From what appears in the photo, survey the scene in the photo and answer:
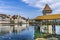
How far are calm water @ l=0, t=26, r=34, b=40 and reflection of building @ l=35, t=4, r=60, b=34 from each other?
20 centimetres

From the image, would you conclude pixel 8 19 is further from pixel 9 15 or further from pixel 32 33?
pixel 32 33

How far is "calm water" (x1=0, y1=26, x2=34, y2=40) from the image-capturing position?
2469 millimetres

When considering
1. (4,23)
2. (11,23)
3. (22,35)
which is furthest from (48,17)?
(4,23)

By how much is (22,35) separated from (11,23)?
28 cm

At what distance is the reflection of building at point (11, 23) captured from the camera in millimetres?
2475

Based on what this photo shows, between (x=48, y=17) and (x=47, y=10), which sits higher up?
(x=47, y=10)

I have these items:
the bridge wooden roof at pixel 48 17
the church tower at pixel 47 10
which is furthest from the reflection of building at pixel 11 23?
→ the church tower at pixel 47 10

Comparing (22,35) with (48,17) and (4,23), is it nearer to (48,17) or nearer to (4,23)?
(4,23)

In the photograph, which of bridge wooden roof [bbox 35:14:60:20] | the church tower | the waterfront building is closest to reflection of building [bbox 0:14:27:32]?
the waterfront building

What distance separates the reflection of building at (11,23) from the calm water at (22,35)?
8 cm

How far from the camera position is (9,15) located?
2.50 meters

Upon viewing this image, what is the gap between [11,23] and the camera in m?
2.51

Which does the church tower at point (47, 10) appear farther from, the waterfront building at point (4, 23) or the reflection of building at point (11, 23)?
the waterfront building at point (4, 23)

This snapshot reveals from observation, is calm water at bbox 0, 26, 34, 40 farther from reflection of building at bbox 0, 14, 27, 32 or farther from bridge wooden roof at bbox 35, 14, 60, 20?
bridge wooden roof at bbox 35, 14, 60, 20
